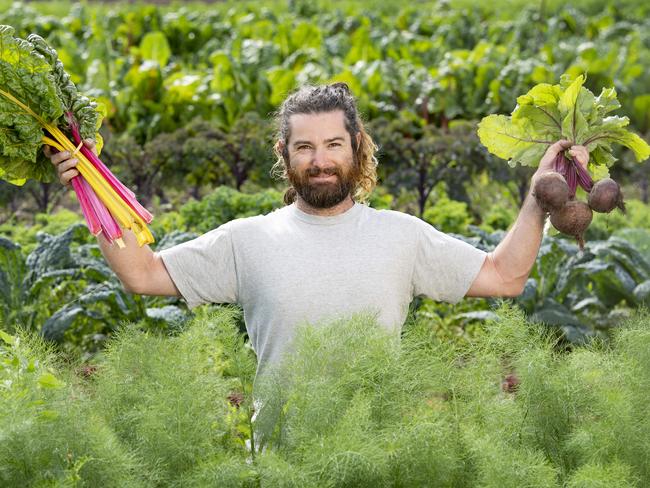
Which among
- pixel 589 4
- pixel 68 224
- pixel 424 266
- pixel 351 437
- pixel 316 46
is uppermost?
pixel 351 437

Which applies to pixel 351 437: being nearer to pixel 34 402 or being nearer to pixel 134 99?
pixel 34 402

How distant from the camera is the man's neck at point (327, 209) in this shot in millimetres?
3128

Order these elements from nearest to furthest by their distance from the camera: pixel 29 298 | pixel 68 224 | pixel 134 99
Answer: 1. pixel 29 298
2. pixel 68 224
3. pixel 134 99

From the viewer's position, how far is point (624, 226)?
7.62 metres

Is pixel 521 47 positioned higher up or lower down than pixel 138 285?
lower down

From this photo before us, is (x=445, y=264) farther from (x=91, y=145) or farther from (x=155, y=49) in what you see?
(x=155, y=49)

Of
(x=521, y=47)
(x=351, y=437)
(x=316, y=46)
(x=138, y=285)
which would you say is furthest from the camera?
(x=521, y=47)

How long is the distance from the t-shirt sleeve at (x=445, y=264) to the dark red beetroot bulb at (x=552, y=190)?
0.31m

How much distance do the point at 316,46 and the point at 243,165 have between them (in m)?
5.17

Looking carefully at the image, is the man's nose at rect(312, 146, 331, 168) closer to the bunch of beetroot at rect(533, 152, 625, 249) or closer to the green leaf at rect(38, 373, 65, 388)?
the bunch of beetroot at rect(533, 152, 625, 249)

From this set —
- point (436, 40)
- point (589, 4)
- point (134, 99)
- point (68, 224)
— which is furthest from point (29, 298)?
point (589, 4)

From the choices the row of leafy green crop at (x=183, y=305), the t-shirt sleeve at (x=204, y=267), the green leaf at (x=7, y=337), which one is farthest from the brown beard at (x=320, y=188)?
the row of leafy green crop at (x=183, y=305)

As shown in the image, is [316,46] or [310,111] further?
[316,46]

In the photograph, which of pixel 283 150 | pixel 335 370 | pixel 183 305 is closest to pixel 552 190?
pixel 283 150
